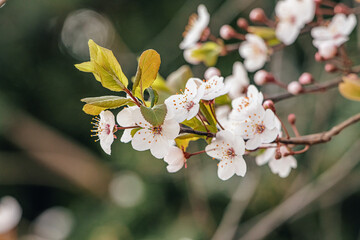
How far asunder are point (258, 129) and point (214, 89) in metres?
0.06

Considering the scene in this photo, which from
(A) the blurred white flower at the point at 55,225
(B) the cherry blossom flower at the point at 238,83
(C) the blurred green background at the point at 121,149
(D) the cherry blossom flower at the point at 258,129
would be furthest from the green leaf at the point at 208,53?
(A) the blurred white flower at the point at 55,225

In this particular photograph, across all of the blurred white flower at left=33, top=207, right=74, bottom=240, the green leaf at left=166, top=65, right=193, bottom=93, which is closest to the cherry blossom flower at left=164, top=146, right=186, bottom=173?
the green leaf at left=166, top=65, right=193, bottom=93

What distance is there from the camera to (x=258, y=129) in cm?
34

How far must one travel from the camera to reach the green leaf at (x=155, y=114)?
0.97ft

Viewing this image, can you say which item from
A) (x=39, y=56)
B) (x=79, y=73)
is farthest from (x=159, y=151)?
Answer: (x=39, y=56)

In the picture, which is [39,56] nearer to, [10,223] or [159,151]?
[10,223]

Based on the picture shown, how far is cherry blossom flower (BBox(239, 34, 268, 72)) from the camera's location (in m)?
0.60

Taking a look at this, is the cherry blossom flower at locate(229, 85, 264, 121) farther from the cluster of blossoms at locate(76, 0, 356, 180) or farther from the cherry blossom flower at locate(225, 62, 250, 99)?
the cherry blossom flower at locate(225, 62, 250, 99)

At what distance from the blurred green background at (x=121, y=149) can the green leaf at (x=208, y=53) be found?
0.48 meters

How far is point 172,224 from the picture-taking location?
175cm

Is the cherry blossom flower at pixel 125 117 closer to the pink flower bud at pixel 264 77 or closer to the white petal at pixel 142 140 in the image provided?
the white petal at pixel 142 140

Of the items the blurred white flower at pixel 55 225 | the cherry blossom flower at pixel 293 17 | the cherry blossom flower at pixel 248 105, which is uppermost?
the cherry blossom flower at pixel 248 105

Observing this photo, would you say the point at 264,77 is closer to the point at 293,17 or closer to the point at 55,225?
the point at 293,17

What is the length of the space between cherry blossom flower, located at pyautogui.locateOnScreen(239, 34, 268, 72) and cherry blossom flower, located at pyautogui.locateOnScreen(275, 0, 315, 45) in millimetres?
35
